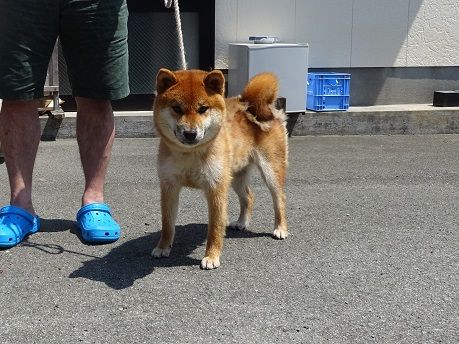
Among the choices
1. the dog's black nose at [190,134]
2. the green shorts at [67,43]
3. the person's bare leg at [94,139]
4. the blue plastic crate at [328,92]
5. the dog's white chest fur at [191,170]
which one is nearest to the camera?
the dog's black nose at [190,134]

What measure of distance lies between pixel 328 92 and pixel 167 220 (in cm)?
466

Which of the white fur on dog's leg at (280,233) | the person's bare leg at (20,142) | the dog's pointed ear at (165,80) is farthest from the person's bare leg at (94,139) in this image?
the white fur on dog's leg at (280,233)

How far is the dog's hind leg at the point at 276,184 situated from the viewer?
4297 mm

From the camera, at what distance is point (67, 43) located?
157 inches

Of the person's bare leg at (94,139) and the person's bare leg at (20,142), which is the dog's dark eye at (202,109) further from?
the person's bare leg at (20,142)

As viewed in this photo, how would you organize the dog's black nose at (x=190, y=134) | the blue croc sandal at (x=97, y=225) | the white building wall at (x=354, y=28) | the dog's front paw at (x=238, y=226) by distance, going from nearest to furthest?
1. the dog's black nose at (x=190, y=134)
2. the blue croc sandal at (x=97, y=225)
3. the dog's front paw at (x=238, y=226)
4. the white building wall at (x=354, y=28)

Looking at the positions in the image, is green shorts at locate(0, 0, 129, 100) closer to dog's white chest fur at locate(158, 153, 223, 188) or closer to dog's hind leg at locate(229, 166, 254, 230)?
dog's white chest fur at locate(158, 153, 223, 188)

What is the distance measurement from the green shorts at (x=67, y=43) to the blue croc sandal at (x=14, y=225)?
657mm

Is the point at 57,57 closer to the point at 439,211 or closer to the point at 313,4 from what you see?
the point at 313,4

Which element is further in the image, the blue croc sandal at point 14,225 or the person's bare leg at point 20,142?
the person's bare leg at point 20,142

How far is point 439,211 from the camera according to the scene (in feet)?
16.3

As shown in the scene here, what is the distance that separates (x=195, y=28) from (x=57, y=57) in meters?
1.77

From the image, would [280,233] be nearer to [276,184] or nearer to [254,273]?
[276,184]

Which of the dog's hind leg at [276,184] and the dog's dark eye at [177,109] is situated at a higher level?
the dog's dark eye at [177,109]
